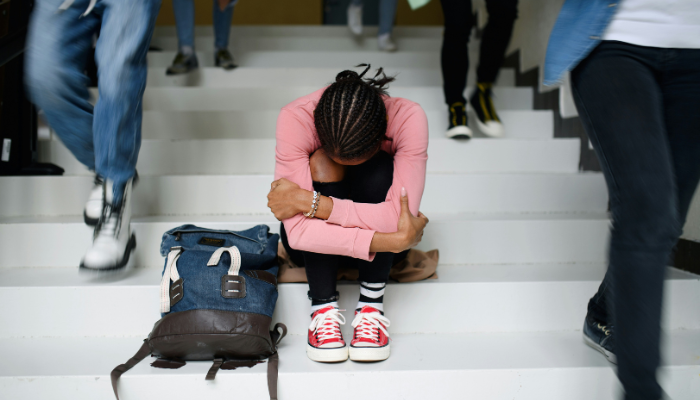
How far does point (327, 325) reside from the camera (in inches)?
38.9

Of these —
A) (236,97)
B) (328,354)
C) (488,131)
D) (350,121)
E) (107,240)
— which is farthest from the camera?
(236,97)

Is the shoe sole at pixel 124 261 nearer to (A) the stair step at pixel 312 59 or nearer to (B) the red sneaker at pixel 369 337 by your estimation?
(B) the red sneaker at pixel 369 337

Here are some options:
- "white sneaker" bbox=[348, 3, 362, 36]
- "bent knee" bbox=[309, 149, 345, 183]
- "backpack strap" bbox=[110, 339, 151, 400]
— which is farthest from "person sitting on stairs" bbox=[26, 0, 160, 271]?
"white sneaker" bbox=[348, 3, 362, 36]

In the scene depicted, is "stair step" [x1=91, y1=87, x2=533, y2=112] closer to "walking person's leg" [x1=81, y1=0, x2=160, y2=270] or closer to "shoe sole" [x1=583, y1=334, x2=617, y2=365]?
"walking person's leg" [x1=81, y1=0, x2=160, y2=270]

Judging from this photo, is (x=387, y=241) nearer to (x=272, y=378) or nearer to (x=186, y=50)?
(x=272, y=378)

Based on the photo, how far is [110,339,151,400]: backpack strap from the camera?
0.87m

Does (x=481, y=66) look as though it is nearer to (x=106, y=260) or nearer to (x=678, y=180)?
(x=678, y=180)

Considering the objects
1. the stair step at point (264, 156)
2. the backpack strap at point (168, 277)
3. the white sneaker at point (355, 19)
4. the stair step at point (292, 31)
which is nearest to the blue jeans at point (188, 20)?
the stair step at point (292, 31)

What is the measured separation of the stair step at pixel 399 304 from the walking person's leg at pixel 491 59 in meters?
0.79

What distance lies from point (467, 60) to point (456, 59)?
0.05m

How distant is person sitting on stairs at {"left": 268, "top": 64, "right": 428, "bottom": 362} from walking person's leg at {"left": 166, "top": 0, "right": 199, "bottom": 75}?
1.31 meters

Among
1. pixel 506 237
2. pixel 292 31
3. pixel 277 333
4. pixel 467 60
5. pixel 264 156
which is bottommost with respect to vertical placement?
pixel 277 333

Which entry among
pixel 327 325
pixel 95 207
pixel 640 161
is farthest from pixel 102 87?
pixel 640 161

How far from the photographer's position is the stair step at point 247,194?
1.46 m
